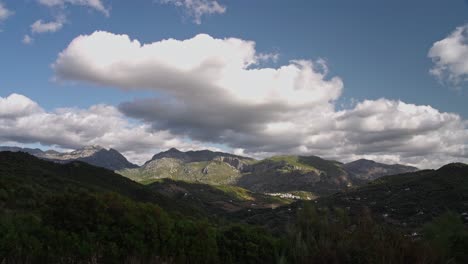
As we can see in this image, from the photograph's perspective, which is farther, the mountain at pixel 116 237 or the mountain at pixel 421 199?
the mountain at pixel 421 199

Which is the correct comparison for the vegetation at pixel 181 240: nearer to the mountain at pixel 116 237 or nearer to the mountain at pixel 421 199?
the mountain at pixel 116 237

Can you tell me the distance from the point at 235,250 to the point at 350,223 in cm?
299

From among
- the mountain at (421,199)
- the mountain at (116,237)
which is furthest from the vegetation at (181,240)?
the mountain at (421,199)

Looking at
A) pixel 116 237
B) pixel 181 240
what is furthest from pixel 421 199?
pixel 116 237

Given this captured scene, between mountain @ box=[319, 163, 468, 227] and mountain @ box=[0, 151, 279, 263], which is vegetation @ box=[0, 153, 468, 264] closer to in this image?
mountain @ box=[0, 151, 279, 263]

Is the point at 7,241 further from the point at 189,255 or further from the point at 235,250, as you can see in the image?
the point at 235,250

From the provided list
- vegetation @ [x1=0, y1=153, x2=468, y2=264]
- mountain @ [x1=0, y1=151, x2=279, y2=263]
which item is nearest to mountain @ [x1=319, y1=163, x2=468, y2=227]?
vegetation @ [x1=0, y1=153, x2=468, y2=264]

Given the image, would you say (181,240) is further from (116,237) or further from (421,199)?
(421,199)

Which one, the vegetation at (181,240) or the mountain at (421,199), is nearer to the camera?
the vegetation at (181,240)

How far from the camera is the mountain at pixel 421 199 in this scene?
80.4 metres

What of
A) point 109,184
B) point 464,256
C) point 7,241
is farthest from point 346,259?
point 109,184

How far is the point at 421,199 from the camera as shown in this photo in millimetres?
106875

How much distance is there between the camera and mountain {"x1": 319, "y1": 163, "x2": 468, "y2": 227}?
80438 mm

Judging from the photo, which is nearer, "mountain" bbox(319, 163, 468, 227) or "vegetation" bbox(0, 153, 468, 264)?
"vegetation" bbox(0, 153, 468, 264)
